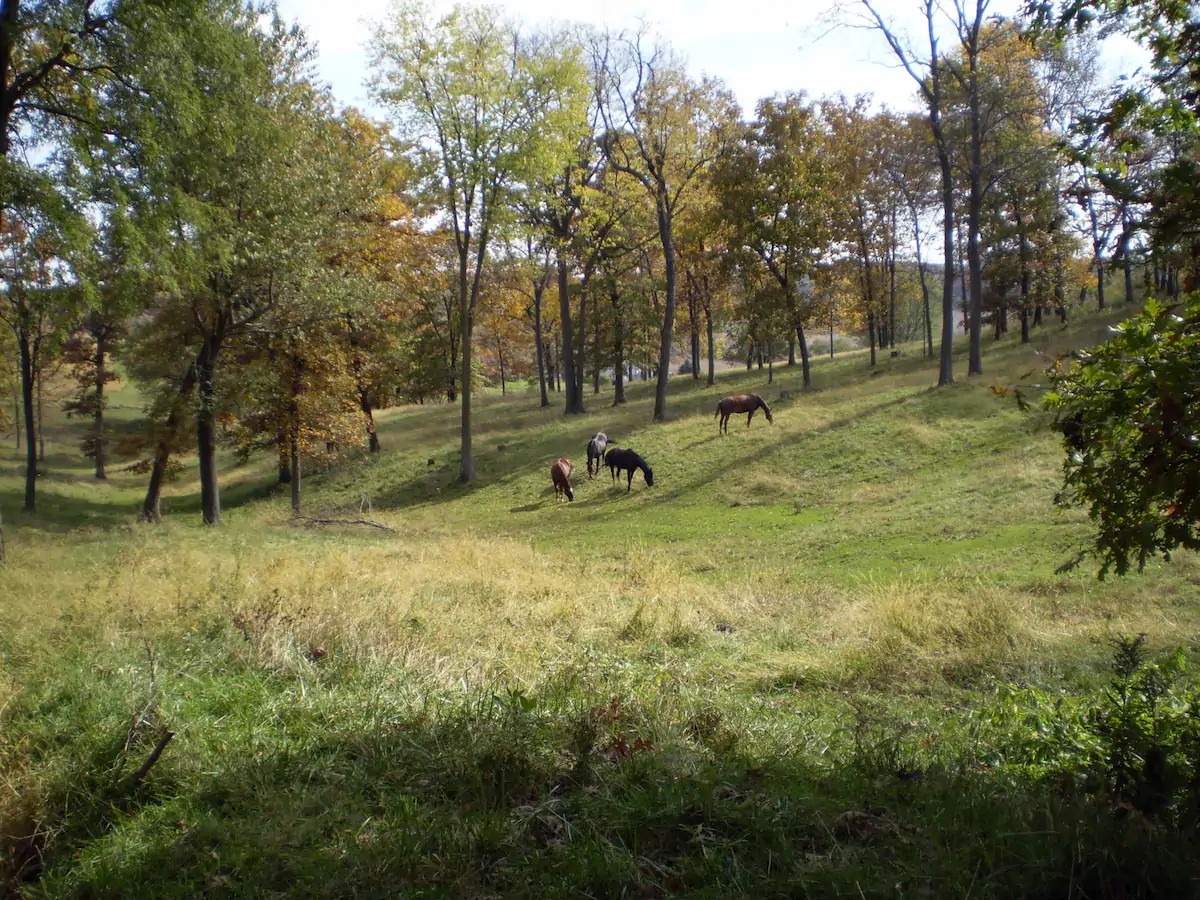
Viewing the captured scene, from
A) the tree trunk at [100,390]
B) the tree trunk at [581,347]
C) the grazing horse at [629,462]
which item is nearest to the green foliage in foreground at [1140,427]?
the grazing horse at [629,462]

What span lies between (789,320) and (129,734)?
120 feet

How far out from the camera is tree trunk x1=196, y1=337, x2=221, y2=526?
70.3 feet

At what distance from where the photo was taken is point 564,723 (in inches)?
197

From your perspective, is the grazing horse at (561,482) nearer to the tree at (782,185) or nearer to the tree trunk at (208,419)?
the tree trunk at (208,419)

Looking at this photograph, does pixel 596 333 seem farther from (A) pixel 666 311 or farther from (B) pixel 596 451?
(B) pixel 596 451

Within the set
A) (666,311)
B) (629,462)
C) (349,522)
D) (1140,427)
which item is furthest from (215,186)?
(666,311)

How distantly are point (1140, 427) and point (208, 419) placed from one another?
22.6 m

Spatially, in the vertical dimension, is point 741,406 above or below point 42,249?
below

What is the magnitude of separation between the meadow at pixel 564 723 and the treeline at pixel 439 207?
10.5 ft

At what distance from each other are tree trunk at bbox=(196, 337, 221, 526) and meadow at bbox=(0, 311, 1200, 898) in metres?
7.88

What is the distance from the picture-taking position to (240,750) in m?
4.82

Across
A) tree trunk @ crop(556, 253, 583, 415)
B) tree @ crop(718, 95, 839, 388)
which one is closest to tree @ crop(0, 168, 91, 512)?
tree trunk @ crop(556, 253, 583, 415)

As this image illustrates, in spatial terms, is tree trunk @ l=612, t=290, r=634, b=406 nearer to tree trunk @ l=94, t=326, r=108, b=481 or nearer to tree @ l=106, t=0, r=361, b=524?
tree @ l=106, t=0, r=361, b=524

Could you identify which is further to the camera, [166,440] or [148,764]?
[166,440]
